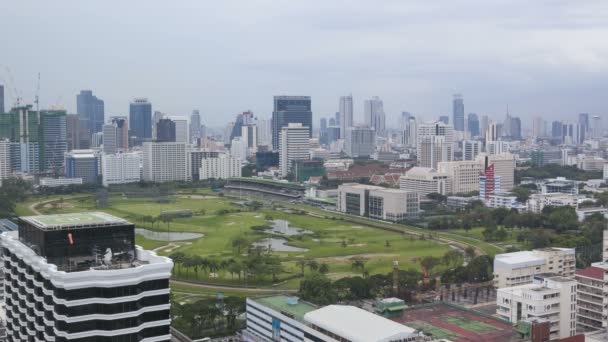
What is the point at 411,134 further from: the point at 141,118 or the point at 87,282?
the point at 87,282

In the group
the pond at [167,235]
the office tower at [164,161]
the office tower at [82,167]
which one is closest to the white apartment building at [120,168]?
the office tower at [82,167]

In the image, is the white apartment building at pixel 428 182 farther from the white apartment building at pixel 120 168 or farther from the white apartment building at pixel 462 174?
the white apartment building at pixel 120 168

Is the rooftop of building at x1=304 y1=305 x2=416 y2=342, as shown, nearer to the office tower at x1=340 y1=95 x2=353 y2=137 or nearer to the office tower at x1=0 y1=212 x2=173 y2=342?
the office tower at x1=0 y1=212 x2=173 y2=342

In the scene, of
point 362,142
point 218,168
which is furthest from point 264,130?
point 218,168

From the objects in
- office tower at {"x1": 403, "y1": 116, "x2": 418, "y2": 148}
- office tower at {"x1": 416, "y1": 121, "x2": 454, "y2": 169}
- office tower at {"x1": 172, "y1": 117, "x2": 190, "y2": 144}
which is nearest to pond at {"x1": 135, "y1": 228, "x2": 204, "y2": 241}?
office tower at {"x1": 416, "y1": 121, "x2": 454, "y2": 169}

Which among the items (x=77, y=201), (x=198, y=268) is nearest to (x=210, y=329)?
(x=198, y=268)
